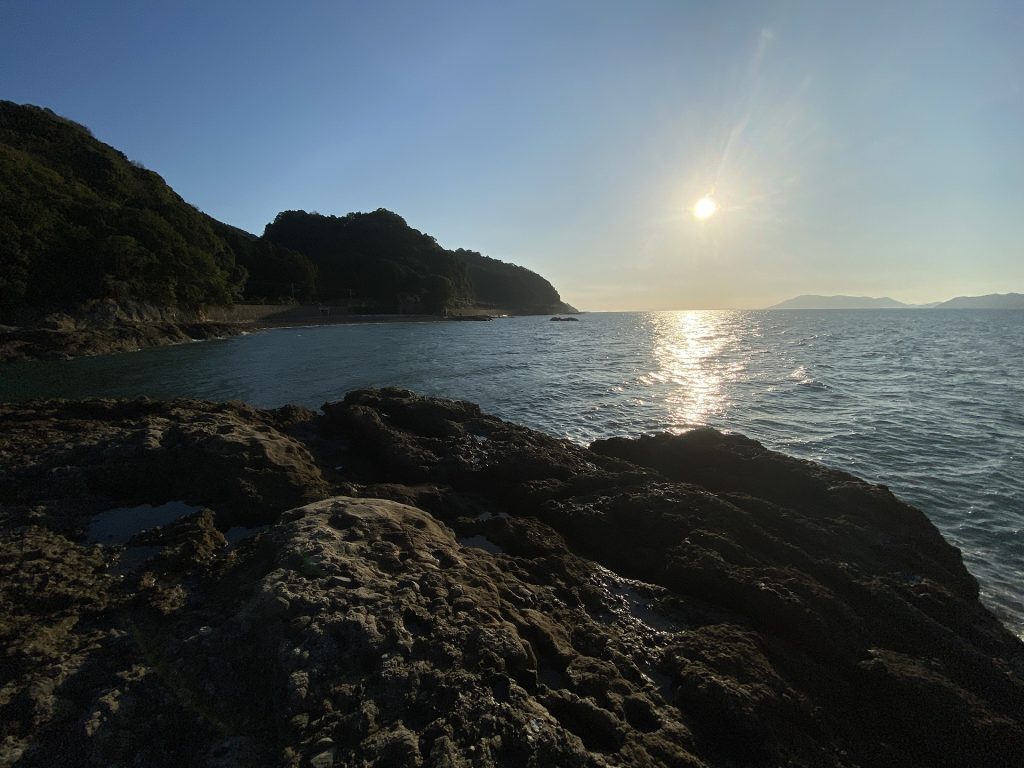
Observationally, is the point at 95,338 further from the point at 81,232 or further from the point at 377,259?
the point at 377,259

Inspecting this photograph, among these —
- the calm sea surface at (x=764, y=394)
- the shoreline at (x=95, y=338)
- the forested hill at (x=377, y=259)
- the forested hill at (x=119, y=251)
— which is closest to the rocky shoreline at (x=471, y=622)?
the calm sea surface at (x=764, y=394)

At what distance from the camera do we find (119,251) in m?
42.7

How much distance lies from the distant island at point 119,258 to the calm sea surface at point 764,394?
544 inches

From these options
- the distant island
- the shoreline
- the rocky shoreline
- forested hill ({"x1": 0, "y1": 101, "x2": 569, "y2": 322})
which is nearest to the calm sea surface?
the shoreline

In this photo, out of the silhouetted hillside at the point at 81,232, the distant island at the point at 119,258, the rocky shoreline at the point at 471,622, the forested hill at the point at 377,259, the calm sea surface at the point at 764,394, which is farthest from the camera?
the forested hill at the point at 377,259

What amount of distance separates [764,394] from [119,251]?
178 ft

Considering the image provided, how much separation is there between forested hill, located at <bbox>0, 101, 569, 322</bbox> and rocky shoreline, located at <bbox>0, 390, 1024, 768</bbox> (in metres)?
44.3

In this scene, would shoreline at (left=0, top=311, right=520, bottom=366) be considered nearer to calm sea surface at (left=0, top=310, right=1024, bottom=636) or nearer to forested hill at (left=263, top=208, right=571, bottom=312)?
calm sea surface at (left=0, top=310, right=1024, bottom=636)

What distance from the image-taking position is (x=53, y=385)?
19.9m

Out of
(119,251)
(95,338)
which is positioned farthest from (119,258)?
(95,338)

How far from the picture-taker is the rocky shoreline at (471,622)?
3072 millimetres

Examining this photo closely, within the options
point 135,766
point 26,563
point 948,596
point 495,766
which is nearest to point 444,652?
point 495,766

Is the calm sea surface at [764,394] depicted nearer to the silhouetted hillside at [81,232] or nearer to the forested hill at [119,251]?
the silhouetted hillside at [81,232]

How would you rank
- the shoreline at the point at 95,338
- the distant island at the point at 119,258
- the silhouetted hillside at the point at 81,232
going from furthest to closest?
the distant island at the point at 119,258, the silhouetted hillside at the point at 81,232, the shoreline at the point at 95,338
